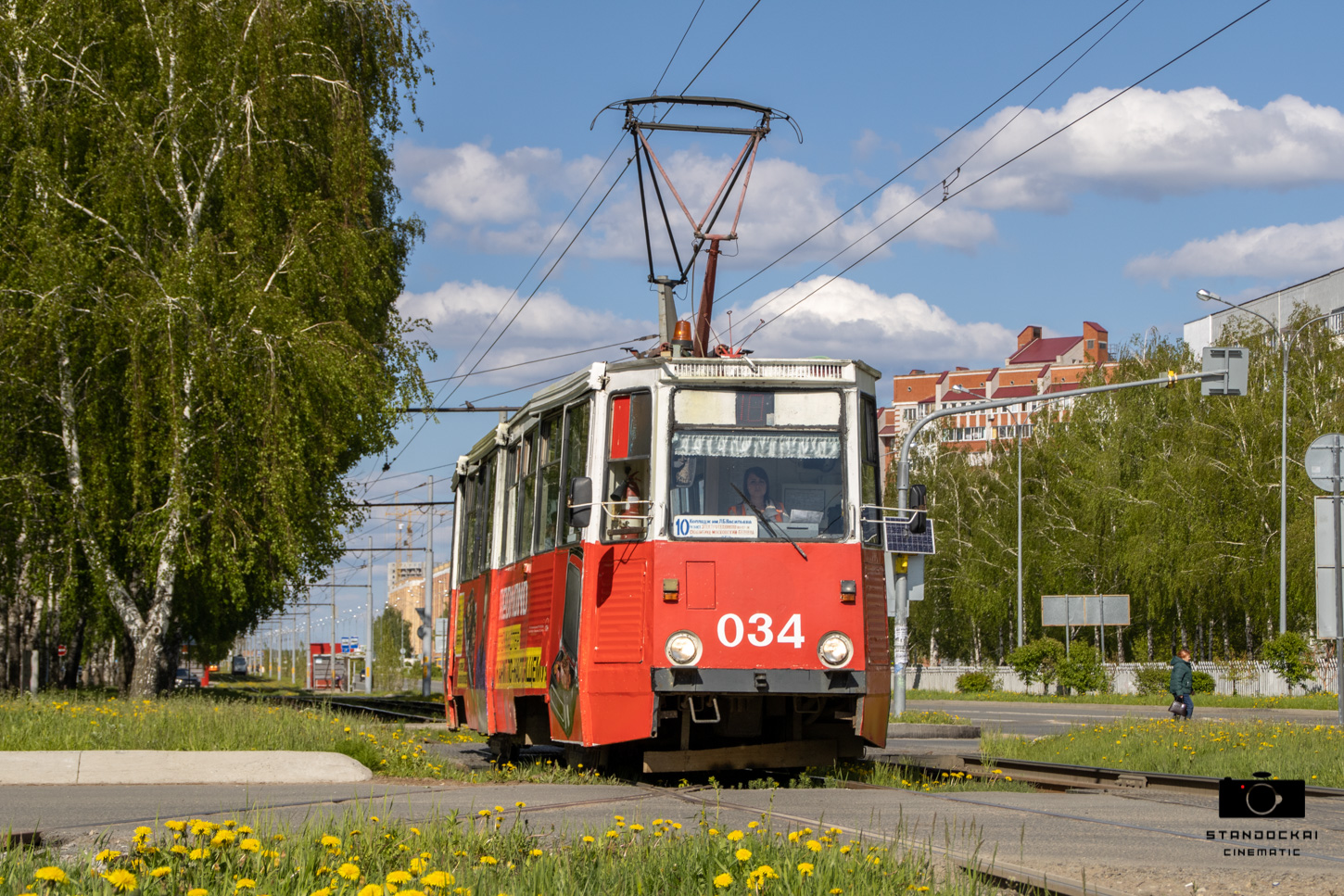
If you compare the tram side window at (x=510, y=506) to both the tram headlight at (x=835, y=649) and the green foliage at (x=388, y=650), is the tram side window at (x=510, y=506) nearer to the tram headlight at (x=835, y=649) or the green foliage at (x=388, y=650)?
the tram headlight at (x=835, y=649)

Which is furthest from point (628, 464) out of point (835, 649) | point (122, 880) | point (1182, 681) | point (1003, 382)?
point (1003, 382)

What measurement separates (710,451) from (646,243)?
676 centimetres

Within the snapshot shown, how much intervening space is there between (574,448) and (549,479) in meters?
0.73

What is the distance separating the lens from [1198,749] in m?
15.6

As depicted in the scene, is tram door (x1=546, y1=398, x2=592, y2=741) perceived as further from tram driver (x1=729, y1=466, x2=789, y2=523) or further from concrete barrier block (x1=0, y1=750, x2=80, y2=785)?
concrete barrier block (x1=0, y1=750, x2=80, y2=785)

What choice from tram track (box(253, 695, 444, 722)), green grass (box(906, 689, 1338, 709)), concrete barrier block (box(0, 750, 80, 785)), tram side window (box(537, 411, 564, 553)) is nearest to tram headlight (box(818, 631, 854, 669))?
tram side window (box(537, 411, 564, 553))

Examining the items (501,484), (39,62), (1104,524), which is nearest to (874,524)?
(501,484)

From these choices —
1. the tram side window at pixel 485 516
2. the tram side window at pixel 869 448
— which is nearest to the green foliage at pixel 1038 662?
the tram side window at pixel 485 516

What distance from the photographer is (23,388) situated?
22.8 m

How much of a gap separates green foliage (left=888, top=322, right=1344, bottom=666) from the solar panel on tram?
1165 inches

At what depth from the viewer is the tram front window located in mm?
12250

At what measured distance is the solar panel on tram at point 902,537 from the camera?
12745 mm

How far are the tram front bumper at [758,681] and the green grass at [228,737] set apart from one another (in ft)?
4.53

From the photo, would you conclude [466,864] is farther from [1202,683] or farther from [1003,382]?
[1003,382]
